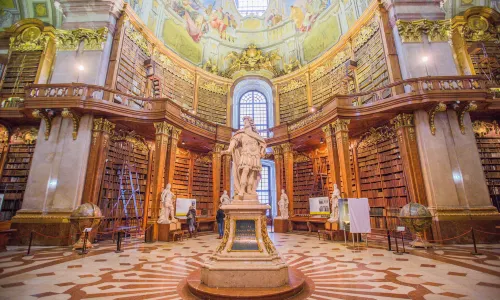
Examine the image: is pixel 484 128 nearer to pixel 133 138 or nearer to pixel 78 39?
pixel 133 138

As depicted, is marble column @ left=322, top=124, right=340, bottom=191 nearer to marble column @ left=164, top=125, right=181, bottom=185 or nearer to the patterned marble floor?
the patterned marble floor

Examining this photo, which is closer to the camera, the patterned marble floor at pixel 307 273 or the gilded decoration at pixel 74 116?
the patterned marble floor at pixel 307 273

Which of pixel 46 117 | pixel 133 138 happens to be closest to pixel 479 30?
pixel 133 138

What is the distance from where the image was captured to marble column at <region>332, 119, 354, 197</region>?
775 centimetres

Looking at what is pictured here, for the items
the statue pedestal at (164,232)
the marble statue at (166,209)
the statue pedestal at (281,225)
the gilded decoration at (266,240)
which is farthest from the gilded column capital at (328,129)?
the statue pedestal at (164,232)

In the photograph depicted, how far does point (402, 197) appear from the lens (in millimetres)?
7867

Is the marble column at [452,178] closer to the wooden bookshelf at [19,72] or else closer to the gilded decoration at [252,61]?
the gilded decoration at [252,61]

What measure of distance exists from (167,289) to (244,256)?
1.04 metres

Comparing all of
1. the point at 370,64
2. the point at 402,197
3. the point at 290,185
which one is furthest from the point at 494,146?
the point at 290,185

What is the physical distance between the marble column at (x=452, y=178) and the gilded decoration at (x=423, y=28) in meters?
2.87

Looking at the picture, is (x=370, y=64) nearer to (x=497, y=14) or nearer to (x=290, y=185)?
(x=497, y=14)

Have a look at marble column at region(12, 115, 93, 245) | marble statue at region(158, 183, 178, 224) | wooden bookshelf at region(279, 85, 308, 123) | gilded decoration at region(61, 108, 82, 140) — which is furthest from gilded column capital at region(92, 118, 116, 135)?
wooden bookshelf at region(279, 85, 308, 123)

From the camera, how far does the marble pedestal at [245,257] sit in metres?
2.88

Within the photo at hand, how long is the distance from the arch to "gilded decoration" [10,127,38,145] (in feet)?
29.1
